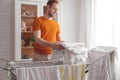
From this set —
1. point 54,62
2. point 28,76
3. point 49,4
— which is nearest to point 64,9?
point 49,4

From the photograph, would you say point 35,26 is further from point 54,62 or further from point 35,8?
point 35,8

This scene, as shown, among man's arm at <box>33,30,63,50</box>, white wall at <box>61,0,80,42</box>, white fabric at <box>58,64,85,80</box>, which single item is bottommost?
white fabric at <box>58,64,85,80</box>

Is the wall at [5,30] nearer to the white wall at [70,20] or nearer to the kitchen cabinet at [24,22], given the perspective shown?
the kitchen cabinet at [24,22]

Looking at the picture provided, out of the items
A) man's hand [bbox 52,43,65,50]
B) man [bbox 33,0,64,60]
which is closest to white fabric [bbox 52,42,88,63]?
man's hand [bbox 52,43,65,50]

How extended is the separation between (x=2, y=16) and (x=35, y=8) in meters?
0.55

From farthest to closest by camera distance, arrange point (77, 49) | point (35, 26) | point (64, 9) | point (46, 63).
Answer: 1. point (64, 9)
2. point (35, 26)
3. point (46, 63)
4. point (77, 49)

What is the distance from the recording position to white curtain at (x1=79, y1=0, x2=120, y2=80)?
302 centimetres

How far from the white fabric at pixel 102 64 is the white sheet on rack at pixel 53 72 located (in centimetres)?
25

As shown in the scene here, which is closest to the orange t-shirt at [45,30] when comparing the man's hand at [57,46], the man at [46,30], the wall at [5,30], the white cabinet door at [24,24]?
the man at [46,30]

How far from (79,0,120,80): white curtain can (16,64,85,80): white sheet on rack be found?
3.29 ft

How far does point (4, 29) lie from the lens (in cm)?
341

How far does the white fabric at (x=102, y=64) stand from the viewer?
206cm

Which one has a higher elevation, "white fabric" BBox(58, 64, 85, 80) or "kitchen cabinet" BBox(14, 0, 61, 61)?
"kitchen cabinet" BBox(14, 0, 61, 61)

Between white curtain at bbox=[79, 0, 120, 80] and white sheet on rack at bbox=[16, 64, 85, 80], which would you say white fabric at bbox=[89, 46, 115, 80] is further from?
white curtain at bbox=[79, 0, 120, 80]
